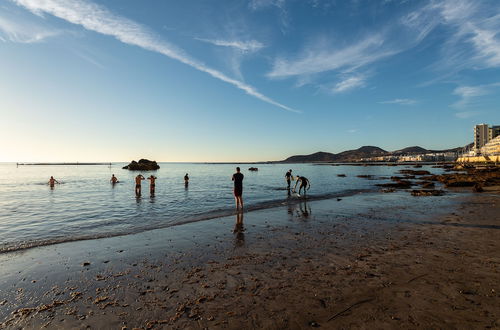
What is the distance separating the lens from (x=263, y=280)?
6078 mm

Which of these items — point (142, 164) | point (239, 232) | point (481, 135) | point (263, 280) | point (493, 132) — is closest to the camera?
point (263, 280)

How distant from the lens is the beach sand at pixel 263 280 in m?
4.46

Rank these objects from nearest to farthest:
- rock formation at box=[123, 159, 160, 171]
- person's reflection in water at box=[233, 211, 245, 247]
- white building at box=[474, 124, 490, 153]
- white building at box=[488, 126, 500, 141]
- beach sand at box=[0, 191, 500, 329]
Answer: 1. beach sand at box=[0, 191, 500, 329]
2. person's reflection in water at box=[233, 211, 245, 247]
3. rock formation at box=[123, 159, 160, 171]
4. white building at box=[488, 126, 500, 141]
5. white building at box=[474, 124, 490, 153]

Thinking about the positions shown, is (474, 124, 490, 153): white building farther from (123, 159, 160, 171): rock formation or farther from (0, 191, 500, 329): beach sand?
(0, 191, 500, 329): beach sand

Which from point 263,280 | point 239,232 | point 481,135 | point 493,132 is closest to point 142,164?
point 239,232

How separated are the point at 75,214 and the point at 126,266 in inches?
490

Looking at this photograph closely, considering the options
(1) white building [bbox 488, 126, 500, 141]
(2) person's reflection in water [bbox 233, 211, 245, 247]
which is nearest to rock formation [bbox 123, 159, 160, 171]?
(2) person's reflection in water [bbox 233, 211, 245, 247]

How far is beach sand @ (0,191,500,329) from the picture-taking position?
4.46m

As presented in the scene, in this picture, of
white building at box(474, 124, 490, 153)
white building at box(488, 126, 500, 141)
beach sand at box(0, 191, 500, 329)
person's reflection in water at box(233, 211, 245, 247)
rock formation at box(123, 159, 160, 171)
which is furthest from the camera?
white building at box(474, 124, 490, 153)

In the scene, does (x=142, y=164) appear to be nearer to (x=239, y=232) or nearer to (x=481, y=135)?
(x=239, y=232)

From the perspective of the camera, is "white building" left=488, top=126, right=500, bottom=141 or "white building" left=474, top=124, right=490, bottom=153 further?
"white building" left=474, top=124, right=490, bottom=153

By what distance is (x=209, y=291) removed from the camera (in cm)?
557

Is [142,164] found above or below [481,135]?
below

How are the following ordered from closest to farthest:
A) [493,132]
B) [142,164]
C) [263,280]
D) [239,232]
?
[263,280], [239,232], [142,164], [493,132]
